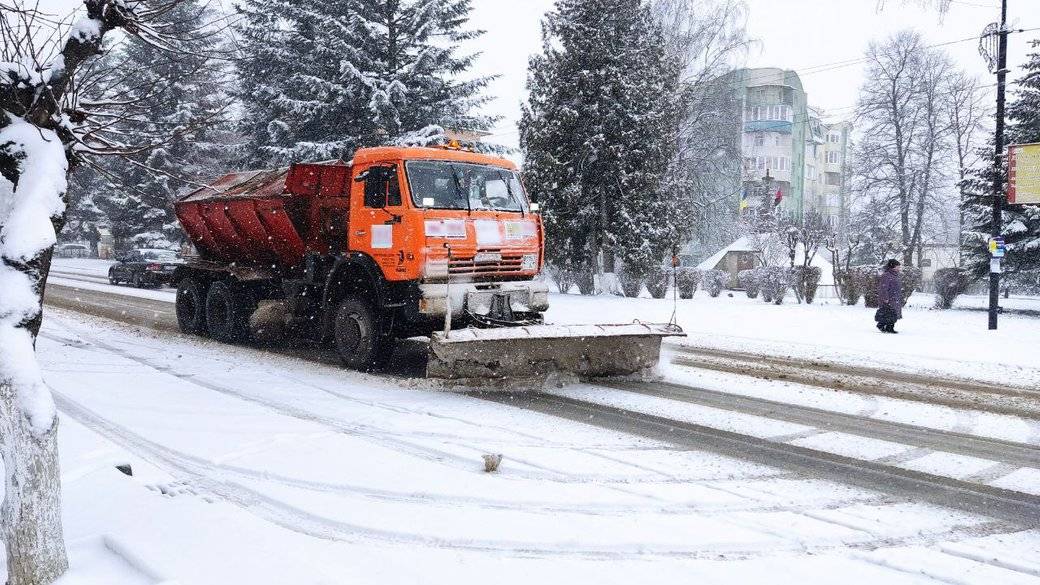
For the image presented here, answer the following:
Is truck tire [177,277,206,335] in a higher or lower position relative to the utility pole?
lower

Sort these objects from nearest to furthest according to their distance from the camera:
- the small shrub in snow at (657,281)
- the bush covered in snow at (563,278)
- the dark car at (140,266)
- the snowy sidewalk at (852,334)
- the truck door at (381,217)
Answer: the truck door at (381,217)
the snowy sidewalk at (852,334)
the small shrub in snow at (657,281)
the bush covered in snow at (563,278)
the dark car at (140,266)

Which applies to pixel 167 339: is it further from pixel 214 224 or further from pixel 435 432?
pixel 435 432

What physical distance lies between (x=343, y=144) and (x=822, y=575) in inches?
1011

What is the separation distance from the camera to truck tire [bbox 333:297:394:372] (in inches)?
404

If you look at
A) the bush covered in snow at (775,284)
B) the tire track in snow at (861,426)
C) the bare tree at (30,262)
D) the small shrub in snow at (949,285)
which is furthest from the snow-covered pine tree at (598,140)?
the bare tree at (30,262)

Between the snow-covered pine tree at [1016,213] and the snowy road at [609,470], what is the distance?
15.5 meters

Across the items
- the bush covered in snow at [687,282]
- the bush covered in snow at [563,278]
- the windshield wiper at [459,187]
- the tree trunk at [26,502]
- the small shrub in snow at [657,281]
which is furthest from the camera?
the bush covered in snow at [563,278]

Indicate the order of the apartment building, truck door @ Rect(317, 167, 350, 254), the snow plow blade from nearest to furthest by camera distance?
1. the snow plow blade
2. truck door @ Rect(317, 167, 350, 254)
3. the apartment building

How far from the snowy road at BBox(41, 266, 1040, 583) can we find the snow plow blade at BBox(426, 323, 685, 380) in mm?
384

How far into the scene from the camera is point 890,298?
15531mm

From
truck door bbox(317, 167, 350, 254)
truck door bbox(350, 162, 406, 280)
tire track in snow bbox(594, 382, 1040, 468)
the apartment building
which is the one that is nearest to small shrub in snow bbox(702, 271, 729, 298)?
truck door bbox(317, 167, 350, 254)

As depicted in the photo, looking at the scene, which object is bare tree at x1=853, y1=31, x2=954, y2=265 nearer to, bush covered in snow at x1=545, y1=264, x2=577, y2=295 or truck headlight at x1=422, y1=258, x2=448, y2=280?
bush covered in snow at x1=545, y1=264, x2=577, y2=295

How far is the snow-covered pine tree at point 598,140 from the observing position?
25.8 m

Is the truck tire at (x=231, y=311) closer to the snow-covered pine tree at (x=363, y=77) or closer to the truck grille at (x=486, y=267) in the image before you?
the truck grille at (x=486, y=267)
